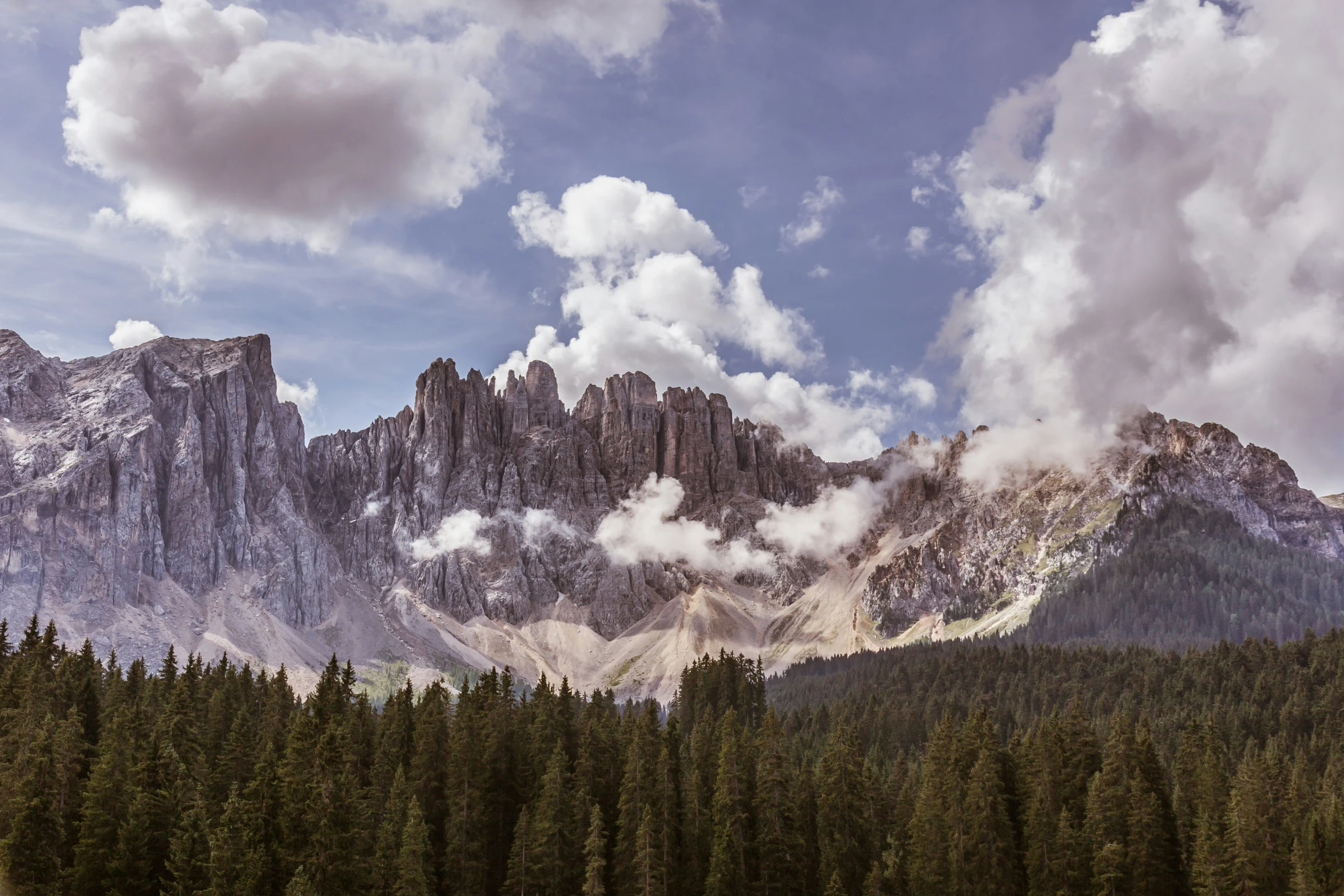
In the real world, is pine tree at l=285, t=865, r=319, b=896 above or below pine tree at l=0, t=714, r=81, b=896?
below

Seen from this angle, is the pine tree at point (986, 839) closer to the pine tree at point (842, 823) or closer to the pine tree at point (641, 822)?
the pine tree at point (842, 823)

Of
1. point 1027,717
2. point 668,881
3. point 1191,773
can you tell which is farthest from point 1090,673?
point 668,881

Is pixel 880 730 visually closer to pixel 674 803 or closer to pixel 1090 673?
pixel 1090 673

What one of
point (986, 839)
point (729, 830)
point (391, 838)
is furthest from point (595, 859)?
point (986, 839)

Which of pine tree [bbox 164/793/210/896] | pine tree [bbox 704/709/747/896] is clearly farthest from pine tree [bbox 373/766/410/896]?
pine tree [bbox 704/709/747/896]

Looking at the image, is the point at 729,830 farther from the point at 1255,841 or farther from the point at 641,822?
the point at 1255,841

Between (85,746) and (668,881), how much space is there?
38426mm

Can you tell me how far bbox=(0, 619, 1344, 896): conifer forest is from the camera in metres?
58.3

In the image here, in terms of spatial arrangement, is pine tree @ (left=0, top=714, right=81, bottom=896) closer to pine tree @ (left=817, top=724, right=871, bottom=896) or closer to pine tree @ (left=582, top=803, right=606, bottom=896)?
pine tree @ (left=582, top=803, right=606, bottom=896)

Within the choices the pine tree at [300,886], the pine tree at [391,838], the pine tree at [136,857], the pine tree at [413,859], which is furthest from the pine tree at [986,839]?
the pine tree at [136,857]

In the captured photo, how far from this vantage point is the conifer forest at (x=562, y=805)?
5828cm

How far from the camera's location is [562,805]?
7762 centimetres

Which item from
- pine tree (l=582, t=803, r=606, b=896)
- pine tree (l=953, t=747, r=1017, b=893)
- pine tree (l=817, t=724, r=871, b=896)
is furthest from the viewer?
pine tree (l=817, t=724, r=871, b=896)

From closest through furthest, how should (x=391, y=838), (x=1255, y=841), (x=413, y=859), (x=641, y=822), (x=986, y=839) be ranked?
1. (x=413, y=859)
2. (x=391, y=838)
3. (x=1255, y=841)
4. (x=986, y=839)
5. (x=641, y=822)
